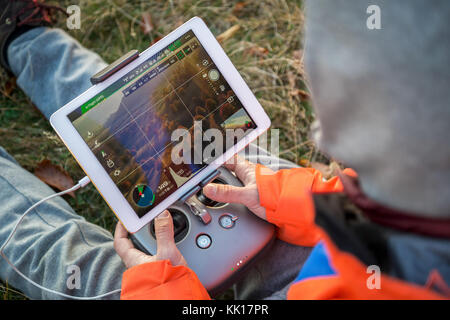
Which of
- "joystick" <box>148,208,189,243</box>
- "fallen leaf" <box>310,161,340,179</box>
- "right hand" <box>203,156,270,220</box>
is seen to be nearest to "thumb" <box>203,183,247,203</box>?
"right hand" <box>203,156,270,220</box>

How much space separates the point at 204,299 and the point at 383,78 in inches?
29.6

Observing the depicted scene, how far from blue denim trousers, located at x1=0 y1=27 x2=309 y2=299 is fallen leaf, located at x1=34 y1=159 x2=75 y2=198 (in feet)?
0.36

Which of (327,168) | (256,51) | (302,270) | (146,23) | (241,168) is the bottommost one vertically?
(327,168)

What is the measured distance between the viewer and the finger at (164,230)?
105 cm

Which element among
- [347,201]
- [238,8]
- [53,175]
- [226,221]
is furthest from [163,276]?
[238,8]

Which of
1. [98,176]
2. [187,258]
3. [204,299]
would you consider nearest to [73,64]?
[98,176]

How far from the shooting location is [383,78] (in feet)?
1.57

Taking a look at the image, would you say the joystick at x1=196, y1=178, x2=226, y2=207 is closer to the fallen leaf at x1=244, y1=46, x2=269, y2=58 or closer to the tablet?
the tablet

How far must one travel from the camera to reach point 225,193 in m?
1.12

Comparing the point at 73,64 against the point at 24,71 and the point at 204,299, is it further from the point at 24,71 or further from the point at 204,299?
the point at 204,299

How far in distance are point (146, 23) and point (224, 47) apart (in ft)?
1.30

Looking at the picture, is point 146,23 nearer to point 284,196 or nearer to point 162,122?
point 162,122

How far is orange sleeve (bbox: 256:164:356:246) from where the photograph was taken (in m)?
1.05

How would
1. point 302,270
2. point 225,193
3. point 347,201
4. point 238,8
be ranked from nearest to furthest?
point 347,201
point 302,270
point 225,193
point 238,8
